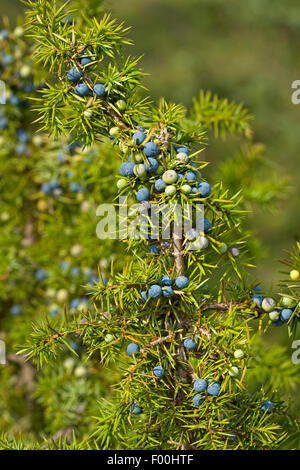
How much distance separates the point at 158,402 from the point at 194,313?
76 mm

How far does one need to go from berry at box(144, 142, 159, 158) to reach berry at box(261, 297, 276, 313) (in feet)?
0.49

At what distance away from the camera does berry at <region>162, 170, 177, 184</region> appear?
35 cm

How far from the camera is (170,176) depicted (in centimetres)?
35

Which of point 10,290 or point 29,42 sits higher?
point 29,42

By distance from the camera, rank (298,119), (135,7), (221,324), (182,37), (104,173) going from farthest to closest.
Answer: (135,7)
(182,37)
(298,119)
(104,173)
(221,324)

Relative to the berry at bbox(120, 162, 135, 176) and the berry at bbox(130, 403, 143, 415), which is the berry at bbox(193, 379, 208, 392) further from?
the berry at bbox(120, 162, 135, 176)

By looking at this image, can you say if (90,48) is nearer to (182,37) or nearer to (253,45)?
(253,45)

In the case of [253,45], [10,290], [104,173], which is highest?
[253,45]

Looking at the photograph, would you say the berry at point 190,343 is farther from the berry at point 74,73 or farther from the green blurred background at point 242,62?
the green blurred background at point 242,62

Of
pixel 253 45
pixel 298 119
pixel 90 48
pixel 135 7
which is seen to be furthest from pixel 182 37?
pixel 90 48

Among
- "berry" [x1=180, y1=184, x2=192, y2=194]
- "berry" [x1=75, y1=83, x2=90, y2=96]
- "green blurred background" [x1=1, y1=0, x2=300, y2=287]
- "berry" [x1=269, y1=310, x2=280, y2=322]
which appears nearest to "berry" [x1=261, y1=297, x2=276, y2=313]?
"berry" [x1=269, y1=310, x2=280, y2=322]

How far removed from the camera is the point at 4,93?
71cm

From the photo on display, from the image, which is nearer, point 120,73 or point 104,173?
point 120,73

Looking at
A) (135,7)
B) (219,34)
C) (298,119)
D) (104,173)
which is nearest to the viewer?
(104,173)
